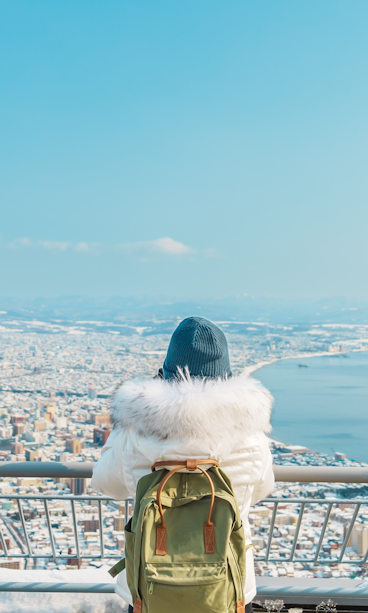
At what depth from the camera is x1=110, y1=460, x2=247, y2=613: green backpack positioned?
1.15m

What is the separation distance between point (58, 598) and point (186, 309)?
9809mm

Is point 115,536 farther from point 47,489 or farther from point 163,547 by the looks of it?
point 163,547

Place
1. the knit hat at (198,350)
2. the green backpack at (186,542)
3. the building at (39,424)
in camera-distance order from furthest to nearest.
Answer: the building at (39,424) < the knit hat at (198,350) < the green backpack at (186,542)

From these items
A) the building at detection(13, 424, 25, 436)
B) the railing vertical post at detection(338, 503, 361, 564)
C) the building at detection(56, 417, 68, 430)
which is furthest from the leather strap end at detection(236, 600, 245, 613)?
the building at detection(56, 417, 68, 430)

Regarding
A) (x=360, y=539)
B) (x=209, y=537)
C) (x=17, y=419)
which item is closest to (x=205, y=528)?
(x=209, y=537)

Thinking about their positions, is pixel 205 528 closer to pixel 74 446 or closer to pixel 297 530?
pixel 297 530

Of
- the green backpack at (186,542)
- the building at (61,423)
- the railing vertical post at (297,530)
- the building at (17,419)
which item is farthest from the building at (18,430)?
the green backpack at (186,542)

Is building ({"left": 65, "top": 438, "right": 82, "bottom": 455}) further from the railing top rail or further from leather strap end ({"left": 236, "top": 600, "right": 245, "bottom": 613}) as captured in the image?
leather strap end ({"left": 236, "top": 600, "right": 245, "bottom": 613})

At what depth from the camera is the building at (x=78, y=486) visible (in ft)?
6.84

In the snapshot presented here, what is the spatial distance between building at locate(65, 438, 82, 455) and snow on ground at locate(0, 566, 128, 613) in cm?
240

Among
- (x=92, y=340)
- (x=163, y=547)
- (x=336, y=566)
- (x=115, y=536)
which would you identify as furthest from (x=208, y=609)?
(x=92, y=340)

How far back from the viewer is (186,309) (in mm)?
11859

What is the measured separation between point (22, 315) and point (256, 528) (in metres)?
12.5

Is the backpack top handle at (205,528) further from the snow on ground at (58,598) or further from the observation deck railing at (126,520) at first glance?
the snow on ground at (58,598)
